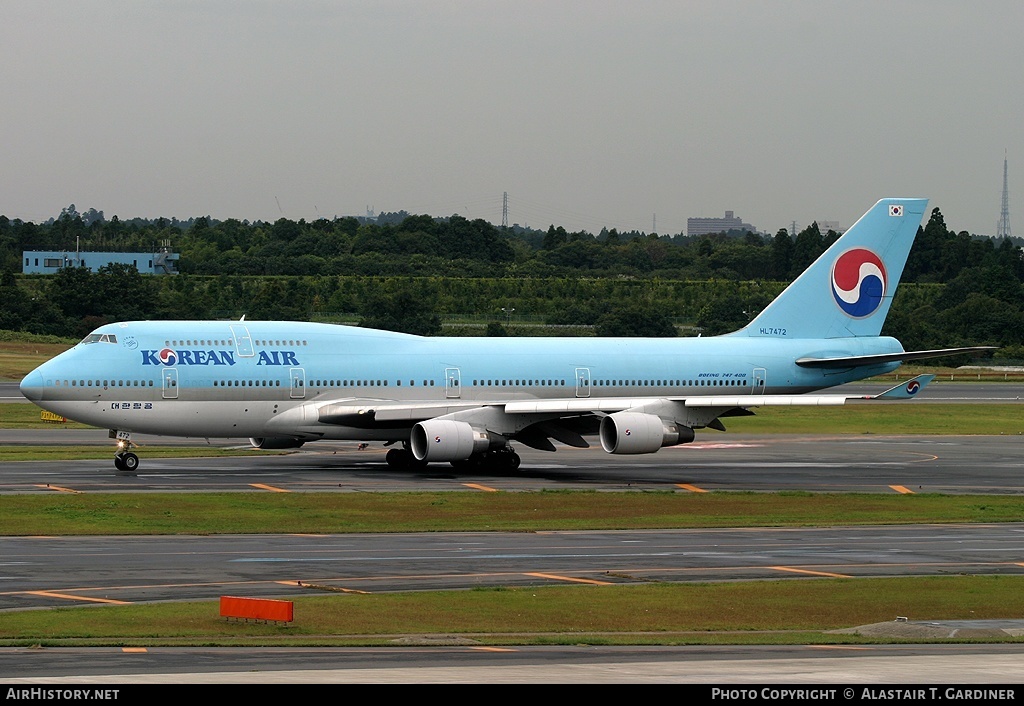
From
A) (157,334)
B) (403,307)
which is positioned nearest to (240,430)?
(157,334)

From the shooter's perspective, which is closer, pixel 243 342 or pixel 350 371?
pixel 243 342

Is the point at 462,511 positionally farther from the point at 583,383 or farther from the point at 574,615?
the point at 583,383

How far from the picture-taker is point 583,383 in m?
55.0

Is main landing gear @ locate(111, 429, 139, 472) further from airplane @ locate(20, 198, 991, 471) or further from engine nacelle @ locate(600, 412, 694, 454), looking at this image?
engine nacelle @ locate(600, 412, 694, 454)

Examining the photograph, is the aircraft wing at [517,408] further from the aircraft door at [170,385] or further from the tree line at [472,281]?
the tree line at [472,281]

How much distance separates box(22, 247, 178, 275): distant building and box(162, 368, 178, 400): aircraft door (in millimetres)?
98576

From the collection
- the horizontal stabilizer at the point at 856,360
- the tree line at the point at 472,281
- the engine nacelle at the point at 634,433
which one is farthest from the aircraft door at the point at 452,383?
the tree line at the point at 472,281

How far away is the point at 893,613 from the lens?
25.4 metres

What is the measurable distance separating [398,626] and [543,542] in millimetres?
11465

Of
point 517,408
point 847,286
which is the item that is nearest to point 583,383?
point 517,408

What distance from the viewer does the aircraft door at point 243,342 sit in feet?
163

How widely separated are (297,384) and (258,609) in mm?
27217

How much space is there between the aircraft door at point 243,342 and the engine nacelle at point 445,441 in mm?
6309

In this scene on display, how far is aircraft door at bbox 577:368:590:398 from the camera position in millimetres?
54969
